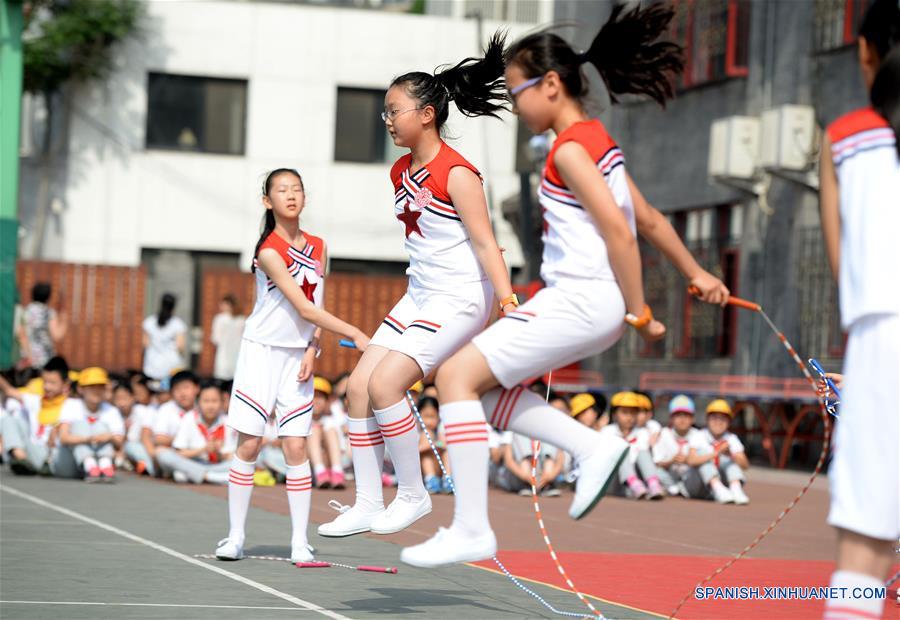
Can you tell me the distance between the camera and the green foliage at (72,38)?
31609mm

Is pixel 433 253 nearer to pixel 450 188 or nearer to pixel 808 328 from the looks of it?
pixel 450 188

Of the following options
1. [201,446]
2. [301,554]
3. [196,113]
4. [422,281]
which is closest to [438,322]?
[422,281]

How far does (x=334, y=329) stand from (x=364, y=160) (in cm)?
2571

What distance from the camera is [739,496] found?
16078 mm

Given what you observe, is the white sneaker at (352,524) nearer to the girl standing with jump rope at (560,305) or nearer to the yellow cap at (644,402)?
the girl standing with jump rope at (560,305)

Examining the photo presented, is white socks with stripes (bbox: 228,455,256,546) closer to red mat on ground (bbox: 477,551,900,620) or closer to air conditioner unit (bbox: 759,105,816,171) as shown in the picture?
red mat on ground (bbox: 477,551,900,620)

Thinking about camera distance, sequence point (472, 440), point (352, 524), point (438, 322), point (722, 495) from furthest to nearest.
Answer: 1. point (722, 495)
2. point (352, 524)
3. point (438, 322)
4. point (472, 440)

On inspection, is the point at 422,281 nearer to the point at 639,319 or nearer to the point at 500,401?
the point at 500,401

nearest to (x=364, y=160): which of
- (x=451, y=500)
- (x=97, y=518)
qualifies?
(x=451, y=500)

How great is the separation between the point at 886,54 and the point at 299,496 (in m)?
5.27

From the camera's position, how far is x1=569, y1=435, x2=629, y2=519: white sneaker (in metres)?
5.93

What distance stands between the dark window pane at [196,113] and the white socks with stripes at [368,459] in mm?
26427

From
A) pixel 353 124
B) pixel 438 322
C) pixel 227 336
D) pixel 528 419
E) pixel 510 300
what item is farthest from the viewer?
pixel 353 124

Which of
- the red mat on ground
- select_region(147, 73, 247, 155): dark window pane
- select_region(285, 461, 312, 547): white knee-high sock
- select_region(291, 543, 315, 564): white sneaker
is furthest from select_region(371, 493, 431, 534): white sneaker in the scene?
select_region(147, 73, 247, 155): dark window pane
